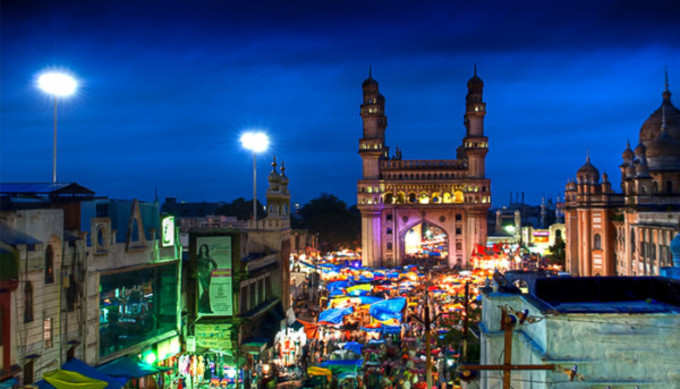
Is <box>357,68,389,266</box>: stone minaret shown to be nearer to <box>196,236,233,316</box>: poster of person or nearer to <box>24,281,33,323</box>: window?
<box>196,236,233,316</box>: poster of person

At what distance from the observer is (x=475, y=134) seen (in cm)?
6122

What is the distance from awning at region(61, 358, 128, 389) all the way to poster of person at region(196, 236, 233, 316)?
6021mm

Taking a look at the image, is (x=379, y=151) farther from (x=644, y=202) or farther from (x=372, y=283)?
(x=644, y=202)

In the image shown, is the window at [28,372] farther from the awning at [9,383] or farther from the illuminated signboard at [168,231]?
the illuminated signboard at [168,231]

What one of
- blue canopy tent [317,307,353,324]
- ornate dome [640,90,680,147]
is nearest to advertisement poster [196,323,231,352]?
blue canopy tent [317,307,353,324]

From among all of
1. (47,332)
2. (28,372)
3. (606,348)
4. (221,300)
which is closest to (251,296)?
(221,300)

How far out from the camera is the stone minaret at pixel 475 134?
60844mm

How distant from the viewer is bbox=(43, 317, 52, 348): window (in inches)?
502

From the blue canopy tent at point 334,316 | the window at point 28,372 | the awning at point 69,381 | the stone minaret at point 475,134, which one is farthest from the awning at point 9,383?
the stone minaret at point 475,134

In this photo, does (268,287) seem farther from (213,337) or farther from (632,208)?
(632,208)

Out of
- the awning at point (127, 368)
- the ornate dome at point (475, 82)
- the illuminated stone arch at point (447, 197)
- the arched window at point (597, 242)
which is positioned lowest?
the awning at point (127, 368)

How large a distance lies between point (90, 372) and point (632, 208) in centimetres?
3246

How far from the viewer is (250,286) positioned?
21844 millimetres

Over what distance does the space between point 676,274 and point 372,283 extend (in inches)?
1179
